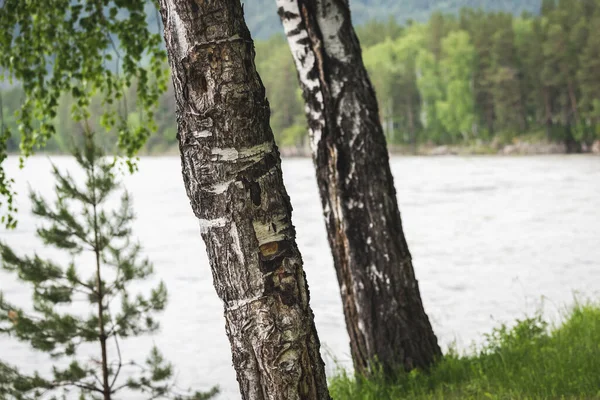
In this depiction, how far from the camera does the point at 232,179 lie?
8.25ft

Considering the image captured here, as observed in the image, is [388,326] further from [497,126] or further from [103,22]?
[497,126]

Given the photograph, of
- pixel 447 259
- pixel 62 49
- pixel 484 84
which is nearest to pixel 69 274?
pixel 62 49

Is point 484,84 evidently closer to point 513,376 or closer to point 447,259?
point 447,259

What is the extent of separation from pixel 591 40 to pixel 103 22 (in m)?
62.9

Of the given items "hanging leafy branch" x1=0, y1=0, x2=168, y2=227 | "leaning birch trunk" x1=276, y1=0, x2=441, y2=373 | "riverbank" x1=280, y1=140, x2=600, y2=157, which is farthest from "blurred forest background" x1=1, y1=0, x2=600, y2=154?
"leaning birch trunk" x1=276, y1=0, x2=441, y2=373

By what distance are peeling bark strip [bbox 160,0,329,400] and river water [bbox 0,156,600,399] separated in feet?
10.3

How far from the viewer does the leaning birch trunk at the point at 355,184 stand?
498 centimetres

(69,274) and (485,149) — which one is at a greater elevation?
(69,274)

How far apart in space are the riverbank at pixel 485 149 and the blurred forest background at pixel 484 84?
759 mm

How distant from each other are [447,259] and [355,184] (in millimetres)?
15117

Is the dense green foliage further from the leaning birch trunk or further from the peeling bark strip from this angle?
the peeling bark strip

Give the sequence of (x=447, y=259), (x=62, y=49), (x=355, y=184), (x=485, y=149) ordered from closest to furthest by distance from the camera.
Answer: (x=355, y=184)
(x=62, y=49)
(x=447, y=259)
(x=485, y=149)

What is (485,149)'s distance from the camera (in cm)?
6388

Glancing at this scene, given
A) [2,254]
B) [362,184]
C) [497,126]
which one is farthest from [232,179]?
[497,126]
